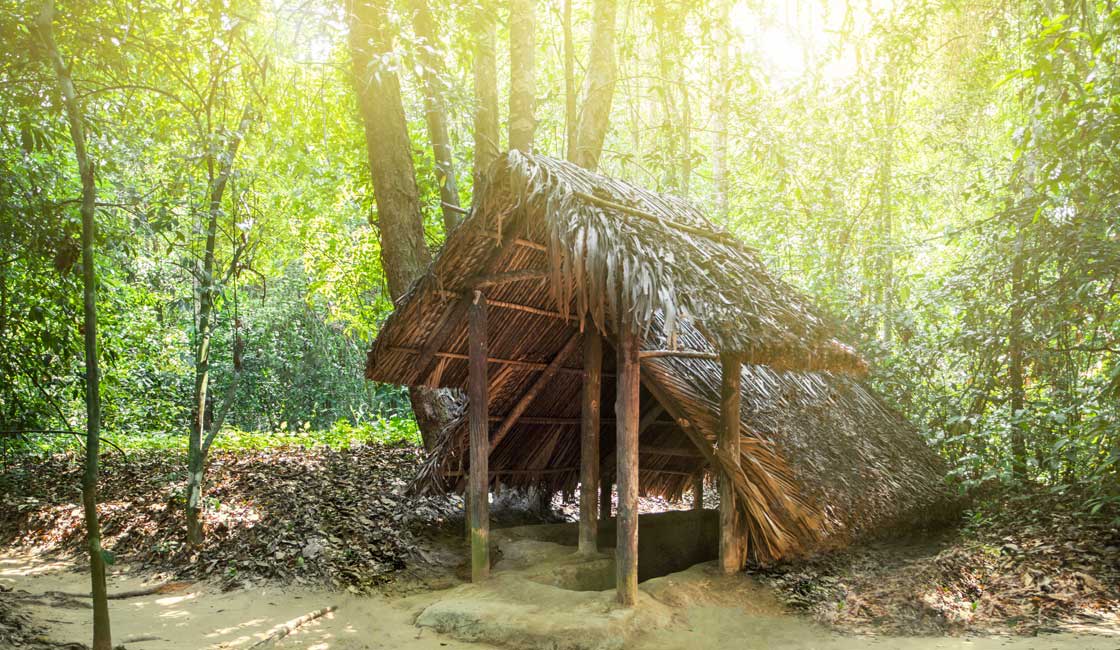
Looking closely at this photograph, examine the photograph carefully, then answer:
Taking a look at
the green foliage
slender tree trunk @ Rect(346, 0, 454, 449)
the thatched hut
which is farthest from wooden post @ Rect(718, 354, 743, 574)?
slender tree trunk @ Rect(346, 0, 454, 449)

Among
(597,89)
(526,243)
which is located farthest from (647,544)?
(597,89)

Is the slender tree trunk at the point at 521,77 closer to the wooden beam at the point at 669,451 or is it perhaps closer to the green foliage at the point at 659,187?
the green foliage at the point at 659,187

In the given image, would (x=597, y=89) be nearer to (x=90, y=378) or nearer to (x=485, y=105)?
(x=485, y=105)

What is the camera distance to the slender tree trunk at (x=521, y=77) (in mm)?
7336

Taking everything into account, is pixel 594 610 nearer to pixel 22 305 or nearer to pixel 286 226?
pixel 22 305

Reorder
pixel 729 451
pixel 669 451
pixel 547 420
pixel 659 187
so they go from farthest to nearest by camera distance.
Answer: pixel 659 187 < pixel 547 420 < pixel 669 451 < pixel 729 451

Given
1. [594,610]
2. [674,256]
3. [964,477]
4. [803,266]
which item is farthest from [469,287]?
[803,266]

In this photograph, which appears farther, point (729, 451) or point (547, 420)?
point (547, 420)

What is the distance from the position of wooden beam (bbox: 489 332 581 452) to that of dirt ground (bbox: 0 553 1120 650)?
4.49ft

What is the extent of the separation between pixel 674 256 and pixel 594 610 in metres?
2.15

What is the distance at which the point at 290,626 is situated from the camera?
15.8 ft

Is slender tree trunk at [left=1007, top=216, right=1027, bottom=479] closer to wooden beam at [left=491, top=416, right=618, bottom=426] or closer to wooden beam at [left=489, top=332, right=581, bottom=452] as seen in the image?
wooden beam at [left=491, top=416, right=618, bottom=426]

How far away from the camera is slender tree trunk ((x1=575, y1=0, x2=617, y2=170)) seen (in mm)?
7707

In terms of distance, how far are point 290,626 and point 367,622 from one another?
0.48 m
